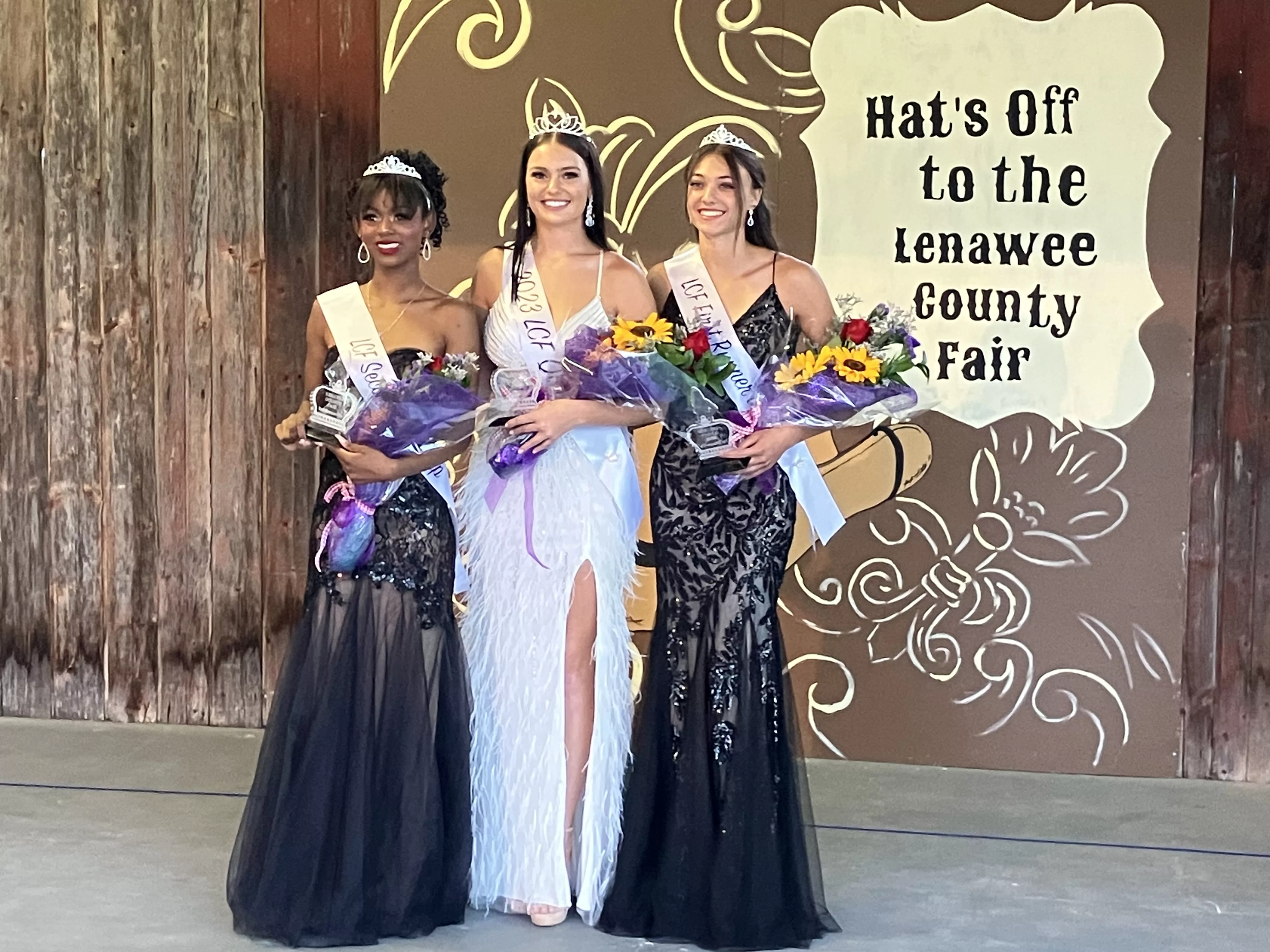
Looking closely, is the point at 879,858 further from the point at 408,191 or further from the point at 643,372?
the point at 408,191

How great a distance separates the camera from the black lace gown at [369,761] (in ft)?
8.31

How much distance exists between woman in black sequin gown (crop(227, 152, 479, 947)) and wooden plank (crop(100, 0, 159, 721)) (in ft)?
5.08

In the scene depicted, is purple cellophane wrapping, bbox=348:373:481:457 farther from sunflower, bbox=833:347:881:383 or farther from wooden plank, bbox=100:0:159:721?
wooden plank, bbox=100:0:159:721

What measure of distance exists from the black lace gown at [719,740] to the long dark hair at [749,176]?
11 centimetres

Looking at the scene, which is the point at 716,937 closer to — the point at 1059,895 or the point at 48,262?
the point at 1059,895

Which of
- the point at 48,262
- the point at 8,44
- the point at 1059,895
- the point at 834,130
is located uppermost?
the point at 8,44

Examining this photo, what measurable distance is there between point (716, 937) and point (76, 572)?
91.4 inches

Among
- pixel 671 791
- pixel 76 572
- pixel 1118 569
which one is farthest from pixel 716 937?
pixel 76 572

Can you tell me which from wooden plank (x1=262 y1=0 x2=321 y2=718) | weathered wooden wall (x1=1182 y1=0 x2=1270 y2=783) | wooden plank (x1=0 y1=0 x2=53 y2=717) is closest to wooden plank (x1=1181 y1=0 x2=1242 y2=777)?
weathered wooden wall (x1=1182 y1=0 x2=1270 y2=783)

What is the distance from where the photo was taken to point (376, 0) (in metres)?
3.79

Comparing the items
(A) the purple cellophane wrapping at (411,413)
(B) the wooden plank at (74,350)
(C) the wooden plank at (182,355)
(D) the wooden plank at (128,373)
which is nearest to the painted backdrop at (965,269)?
(C) the wooden plank at (182,355)

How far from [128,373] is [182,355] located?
0.53 ft

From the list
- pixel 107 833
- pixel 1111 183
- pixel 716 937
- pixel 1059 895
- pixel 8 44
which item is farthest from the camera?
pixel 8 44

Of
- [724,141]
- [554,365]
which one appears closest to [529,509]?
[554,365]
